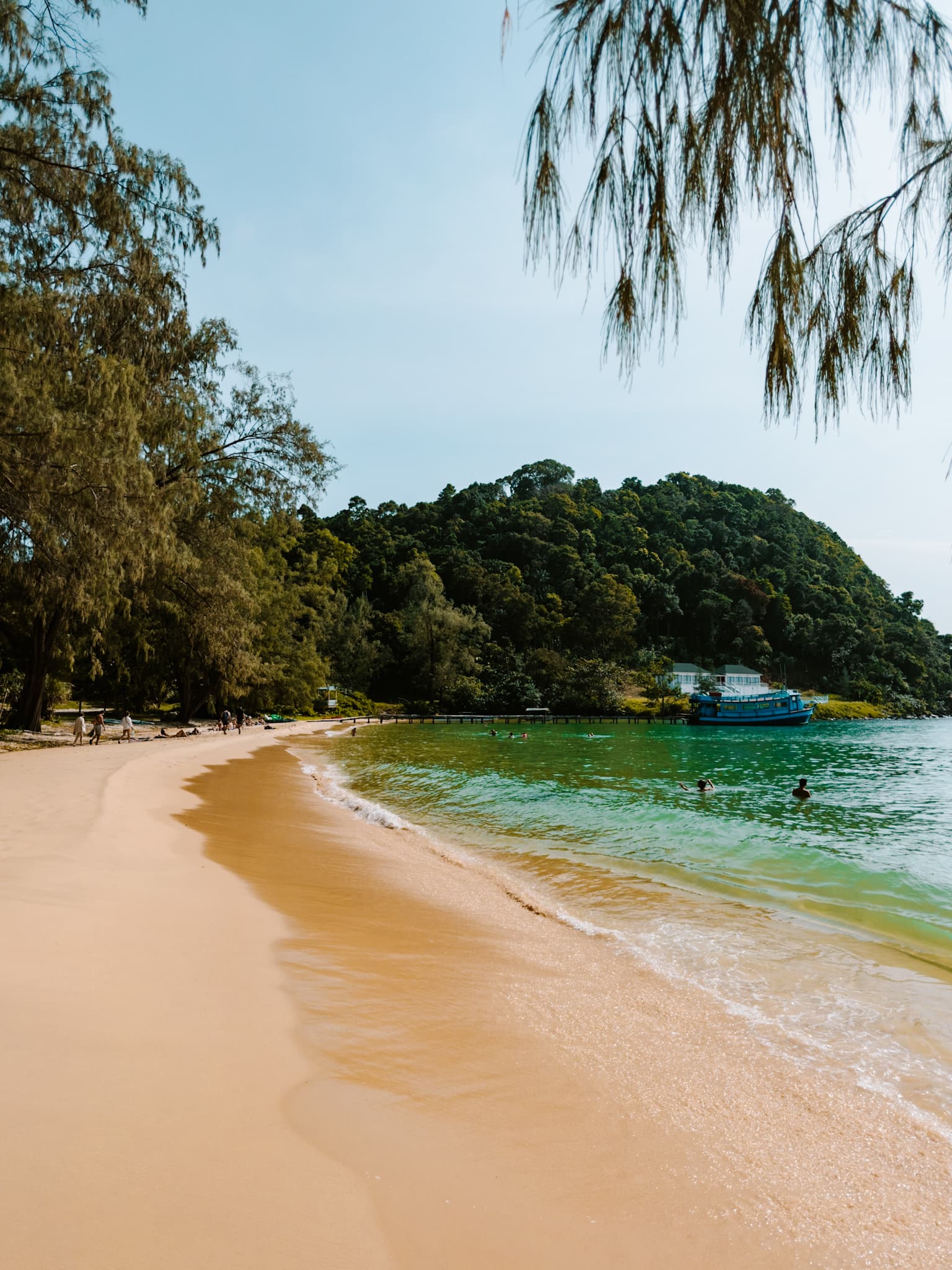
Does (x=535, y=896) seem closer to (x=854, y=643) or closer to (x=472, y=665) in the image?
(x=472, y=665)

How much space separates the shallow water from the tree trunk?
976 centimetres

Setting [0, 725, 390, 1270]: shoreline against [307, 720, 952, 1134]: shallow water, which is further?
[307, 720, 952, 1134]: shallow water

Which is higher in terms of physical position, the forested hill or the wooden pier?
the forested hill

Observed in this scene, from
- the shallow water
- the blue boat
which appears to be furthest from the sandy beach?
the blue boat

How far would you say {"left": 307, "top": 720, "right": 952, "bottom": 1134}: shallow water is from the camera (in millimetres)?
4758

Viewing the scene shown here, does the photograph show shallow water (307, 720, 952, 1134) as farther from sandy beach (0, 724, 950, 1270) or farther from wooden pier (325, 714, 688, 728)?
wooden pier (325, 714, 688, 728)

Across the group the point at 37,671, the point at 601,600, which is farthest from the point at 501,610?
the point at 37,671

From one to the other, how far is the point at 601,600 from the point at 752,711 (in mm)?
30755

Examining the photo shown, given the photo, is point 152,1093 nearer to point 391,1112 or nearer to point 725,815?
point 391,1112

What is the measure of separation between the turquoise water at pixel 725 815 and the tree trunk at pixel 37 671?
33.4ft

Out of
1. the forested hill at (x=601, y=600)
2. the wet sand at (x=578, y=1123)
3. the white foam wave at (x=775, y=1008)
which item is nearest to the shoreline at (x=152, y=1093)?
the wet sand at (x=578, y=1123)

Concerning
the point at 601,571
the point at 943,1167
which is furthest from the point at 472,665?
the point at 943,1167

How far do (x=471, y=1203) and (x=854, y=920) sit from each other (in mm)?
6990

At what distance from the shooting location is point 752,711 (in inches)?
2549
